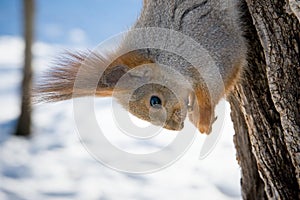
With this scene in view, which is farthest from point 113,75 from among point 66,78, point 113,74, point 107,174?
point 107,174

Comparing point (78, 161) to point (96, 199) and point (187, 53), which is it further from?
point (187, 53)

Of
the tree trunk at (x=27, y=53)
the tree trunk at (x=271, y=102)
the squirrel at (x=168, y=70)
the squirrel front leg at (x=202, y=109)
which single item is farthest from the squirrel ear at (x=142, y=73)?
the tree trunk at (x=27, y=53)

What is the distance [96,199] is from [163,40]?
157cm

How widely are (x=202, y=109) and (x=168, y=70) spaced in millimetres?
153

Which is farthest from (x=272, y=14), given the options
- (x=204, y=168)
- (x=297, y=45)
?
(x=204, y=168)

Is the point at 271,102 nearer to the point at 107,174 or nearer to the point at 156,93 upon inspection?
the point at 156,93

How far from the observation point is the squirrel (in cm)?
161

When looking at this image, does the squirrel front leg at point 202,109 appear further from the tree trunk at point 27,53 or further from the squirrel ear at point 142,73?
the tree trunk at point 27,53

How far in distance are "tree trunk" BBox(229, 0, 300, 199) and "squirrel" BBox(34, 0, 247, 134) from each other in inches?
2.1

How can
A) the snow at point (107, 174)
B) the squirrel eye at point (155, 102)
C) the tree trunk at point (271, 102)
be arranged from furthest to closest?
the snow at point (107, 174)
the squirrel eye at point (155, 102)
the tree trunk at point (271, 102)

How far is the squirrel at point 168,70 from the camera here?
63.5 inches

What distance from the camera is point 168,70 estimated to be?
165 cm

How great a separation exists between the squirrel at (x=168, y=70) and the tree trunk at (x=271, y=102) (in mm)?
53

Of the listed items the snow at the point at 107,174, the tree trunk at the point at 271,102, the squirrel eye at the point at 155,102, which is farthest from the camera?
the snow at the point at 107,174
